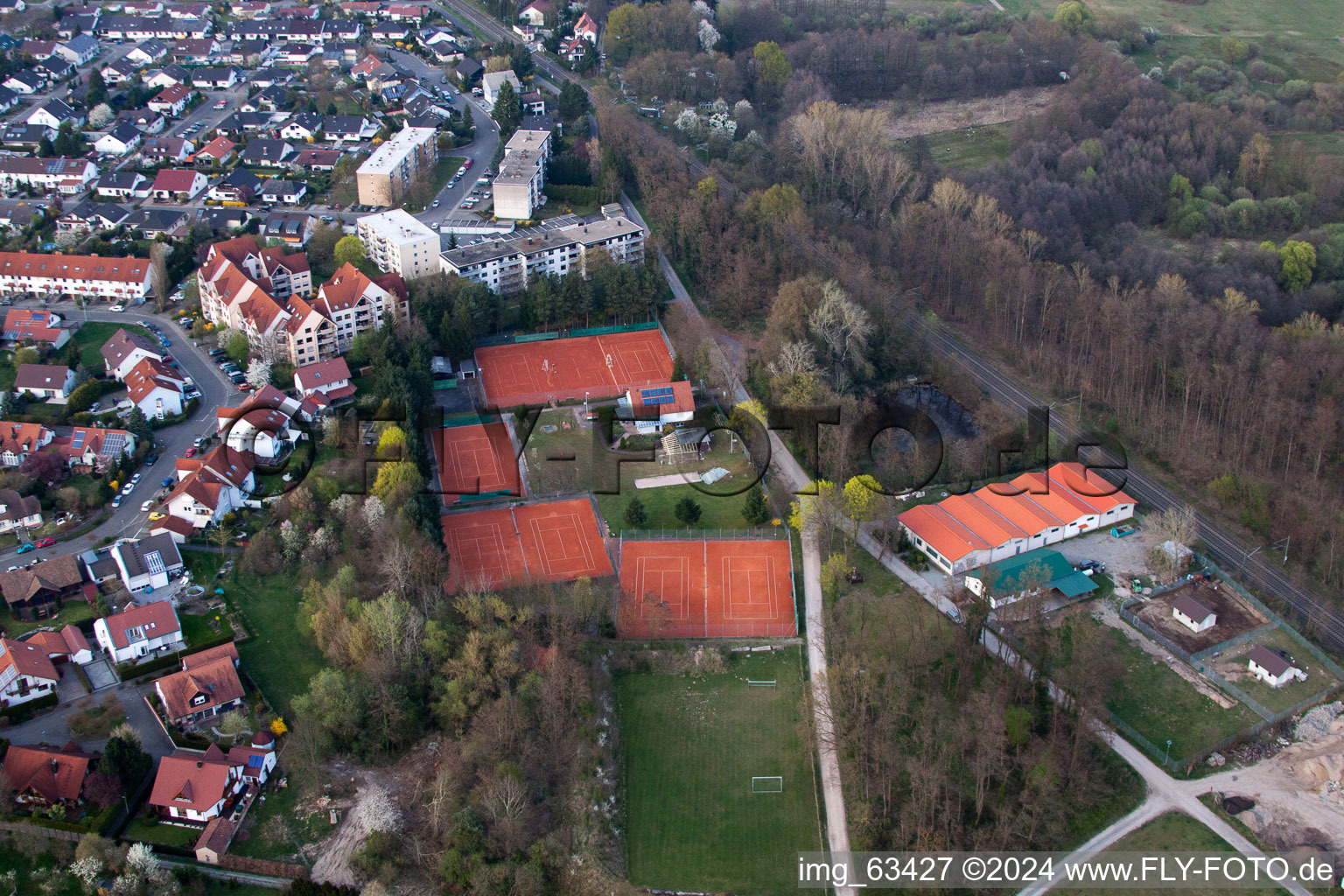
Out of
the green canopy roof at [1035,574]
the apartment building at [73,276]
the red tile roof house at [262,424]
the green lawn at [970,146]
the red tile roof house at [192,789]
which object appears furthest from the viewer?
the green lawn at [970,146]

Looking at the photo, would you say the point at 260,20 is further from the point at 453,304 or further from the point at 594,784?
the point at 594,784

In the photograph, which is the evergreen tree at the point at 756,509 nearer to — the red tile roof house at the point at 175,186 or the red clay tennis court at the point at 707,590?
the red clay tennis court at the point at 707,590

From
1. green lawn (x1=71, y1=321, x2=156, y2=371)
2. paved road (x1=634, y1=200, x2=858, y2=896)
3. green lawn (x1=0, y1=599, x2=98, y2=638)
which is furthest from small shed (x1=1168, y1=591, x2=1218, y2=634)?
green lawn (x1=71, y1=321, x2=156, y2=371)

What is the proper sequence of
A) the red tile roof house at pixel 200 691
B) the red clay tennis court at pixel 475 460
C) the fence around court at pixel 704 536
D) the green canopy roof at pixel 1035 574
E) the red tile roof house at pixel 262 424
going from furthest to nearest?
1. the red clay tennis court at pixel 475 460
2. the red tile roof house at pixel 262 424
3. the fence around court at pixel 704 536
4. the green canopy roof at pixel 1035 574
5. the red tile roof house at pixel 200 691

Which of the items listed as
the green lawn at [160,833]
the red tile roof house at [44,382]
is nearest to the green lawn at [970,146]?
the red tile roof house at [44,382]

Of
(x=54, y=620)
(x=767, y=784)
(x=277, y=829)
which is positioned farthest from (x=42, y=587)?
(x=767, y=784)

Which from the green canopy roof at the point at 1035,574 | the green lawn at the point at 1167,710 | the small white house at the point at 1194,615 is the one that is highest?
the green canopy roof at the point at 1035,574
